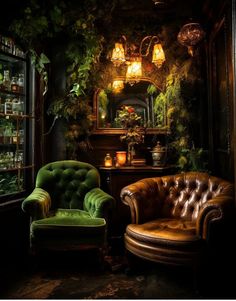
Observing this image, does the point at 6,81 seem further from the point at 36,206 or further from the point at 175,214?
the point at 175,214

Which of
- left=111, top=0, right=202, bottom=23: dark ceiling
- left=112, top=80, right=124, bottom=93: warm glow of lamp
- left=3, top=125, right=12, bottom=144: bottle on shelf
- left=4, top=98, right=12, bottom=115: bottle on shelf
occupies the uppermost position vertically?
left=111, top=0, right=202, bottom=23: dark ceiling

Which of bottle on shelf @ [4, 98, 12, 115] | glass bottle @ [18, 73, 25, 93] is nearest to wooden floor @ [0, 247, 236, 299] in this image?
bottle on shelf @ [4, 98, 12, 115]

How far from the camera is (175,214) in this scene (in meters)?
3.27

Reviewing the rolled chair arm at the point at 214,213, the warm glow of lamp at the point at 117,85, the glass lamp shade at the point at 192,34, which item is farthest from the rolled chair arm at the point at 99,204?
the glass lamp shade at the point at 192,34

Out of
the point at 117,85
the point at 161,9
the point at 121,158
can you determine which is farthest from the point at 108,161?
the point at 161,9

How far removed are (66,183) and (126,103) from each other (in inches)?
54.4

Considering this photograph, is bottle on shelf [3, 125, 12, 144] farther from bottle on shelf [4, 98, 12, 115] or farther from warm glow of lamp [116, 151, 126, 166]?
warm glow of lamp [116, 151, 126, 166]

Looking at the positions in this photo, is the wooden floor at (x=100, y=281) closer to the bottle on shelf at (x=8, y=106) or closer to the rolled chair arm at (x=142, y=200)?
the rolled chair arm at (x=142, y=200)

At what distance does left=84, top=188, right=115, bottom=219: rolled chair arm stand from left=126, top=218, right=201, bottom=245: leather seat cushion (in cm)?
31

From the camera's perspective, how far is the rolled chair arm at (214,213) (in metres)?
2.45

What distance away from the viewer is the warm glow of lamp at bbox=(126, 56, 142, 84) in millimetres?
4098

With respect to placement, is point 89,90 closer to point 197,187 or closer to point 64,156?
point 64,156

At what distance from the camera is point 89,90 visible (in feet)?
14.0

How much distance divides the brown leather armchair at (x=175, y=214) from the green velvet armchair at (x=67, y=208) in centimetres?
28
